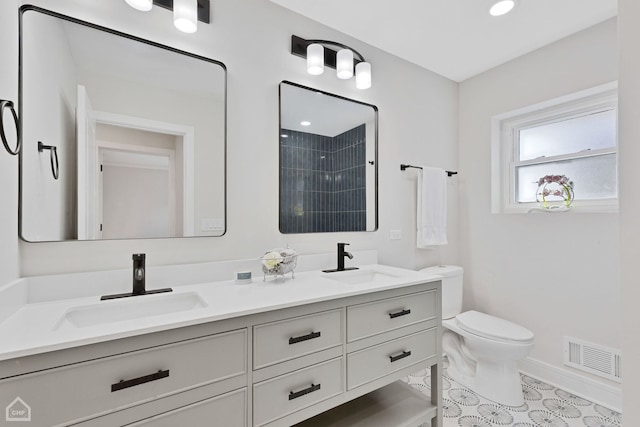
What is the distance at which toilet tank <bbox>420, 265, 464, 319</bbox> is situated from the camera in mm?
2304

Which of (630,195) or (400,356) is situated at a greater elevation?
(630,195)

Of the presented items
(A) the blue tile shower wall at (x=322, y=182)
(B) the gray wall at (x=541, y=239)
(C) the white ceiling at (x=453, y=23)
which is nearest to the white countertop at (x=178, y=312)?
(A) the blue tile shower wall at (x=322, y=182)

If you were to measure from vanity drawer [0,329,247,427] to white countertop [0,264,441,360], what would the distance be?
74 mm

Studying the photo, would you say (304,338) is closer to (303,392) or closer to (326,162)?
(303,392)

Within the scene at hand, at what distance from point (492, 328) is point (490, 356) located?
0.17 meters

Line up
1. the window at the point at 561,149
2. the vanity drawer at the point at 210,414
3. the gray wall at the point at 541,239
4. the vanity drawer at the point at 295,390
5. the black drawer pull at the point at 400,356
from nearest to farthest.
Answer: the vanity drawer at the point at 210,414
the vanity drawer at the point at 295,390
the black drawer pull at the point at 400,356
the gray wall at the point at 541,239
the window at the point at 561,149

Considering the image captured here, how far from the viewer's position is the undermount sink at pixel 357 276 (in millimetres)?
1706

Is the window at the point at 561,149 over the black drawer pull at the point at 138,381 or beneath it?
over

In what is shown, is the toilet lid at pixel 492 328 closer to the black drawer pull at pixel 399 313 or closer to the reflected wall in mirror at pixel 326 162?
the black drawer pull at pixel 399 313

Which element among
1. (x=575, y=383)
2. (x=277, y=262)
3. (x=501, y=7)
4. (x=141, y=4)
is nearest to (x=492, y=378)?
(x=575, y=383)

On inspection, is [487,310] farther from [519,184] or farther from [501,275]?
[519,184]

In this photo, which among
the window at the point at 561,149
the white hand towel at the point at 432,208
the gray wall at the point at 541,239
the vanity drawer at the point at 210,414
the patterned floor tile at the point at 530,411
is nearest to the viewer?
the vanity drawer at the point at 210,414

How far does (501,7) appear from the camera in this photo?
1.77 metres

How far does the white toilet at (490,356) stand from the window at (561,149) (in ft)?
3.25
